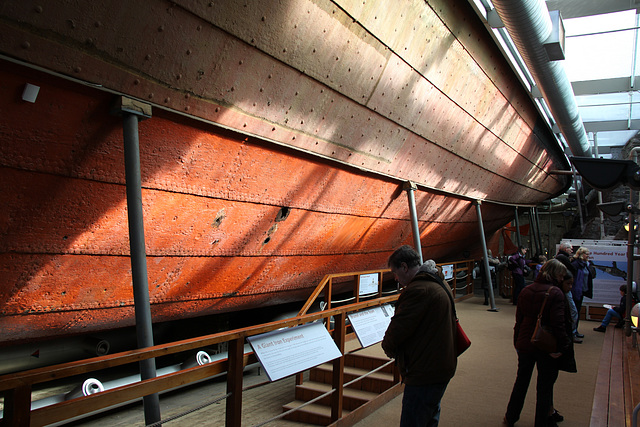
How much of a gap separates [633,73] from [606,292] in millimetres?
5056

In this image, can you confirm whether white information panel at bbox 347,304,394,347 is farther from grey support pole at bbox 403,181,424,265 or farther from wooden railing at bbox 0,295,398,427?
grey support pole at bbox 403,181,424,265

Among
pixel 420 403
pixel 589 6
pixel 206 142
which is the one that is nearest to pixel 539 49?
pixel 589 6

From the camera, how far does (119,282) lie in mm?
3570

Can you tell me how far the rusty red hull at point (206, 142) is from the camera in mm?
2496

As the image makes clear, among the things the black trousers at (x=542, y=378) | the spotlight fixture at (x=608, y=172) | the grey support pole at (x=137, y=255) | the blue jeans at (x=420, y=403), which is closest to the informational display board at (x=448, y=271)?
the spotlight fixture at (x=608, y=172)

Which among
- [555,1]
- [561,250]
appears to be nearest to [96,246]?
[561,250]

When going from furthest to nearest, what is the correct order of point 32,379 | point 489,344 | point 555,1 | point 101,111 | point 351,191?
point 555,1 → point 489,344 → point 351,191 → point 101,111 → point 32,379

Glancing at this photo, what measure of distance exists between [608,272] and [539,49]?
3926 millimetres

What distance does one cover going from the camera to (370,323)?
3.51 metres

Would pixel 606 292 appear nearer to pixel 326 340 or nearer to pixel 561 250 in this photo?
pixel 561 250

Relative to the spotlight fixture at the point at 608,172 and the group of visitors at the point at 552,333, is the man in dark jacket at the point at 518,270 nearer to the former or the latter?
the spotlight fixture at the point at 608,172

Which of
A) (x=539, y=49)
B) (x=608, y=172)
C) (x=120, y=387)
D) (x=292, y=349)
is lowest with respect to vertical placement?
(x=292, y=349)

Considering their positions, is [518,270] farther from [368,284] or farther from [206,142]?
[206,142]

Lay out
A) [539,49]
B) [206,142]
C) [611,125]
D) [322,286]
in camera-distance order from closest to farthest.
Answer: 1. [206,142]
2. [322,286]
3. [539,49]
4. [611,125]
